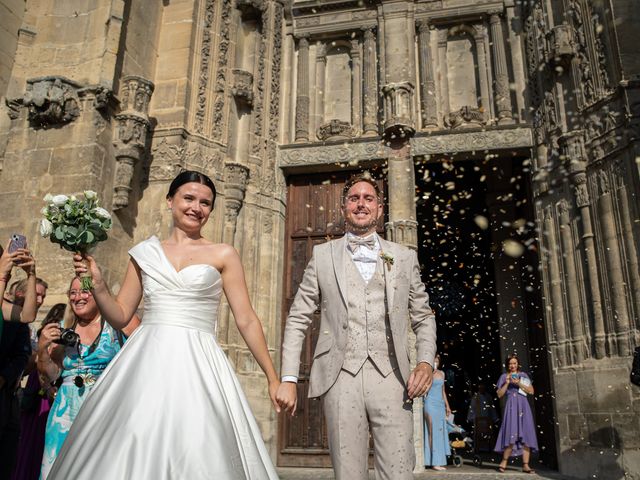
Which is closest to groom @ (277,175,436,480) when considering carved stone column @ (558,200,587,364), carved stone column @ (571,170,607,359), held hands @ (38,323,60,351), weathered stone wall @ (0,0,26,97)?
held hands @ (38,323,60,351)

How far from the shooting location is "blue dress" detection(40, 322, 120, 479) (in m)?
3.19

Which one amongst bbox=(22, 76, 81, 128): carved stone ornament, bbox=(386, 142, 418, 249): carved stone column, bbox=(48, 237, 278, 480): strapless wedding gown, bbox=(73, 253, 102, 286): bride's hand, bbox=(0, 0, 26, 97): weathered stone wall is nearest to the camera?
bbox=(48, 237, 278, 480): strapless wedding gown

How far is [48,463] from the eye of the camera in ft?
10.4

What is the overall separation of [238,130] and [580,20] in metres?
5.56

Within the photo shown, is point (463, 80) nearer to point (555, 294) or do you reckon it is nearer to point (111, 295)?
point (555, 294)

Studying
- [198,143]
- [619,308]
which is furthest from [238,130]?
[619,308]

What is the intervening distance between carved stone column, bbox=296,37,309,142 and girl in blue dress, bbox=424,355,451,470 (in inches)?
184

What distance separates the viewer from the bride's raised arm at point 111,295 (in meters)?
2.47

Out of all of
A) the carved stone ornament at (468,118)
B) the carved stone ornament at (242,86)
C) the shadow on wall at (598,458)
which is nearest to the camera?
the shadow on wall at (598,458)

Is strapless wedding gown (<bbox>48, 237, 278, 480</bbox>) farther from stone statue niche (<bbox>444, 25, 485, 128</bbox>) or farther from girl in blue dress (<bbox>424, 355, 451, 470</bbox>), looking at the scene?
stone statue niche (<bbox>444, 25, 485, 128</bbox>)

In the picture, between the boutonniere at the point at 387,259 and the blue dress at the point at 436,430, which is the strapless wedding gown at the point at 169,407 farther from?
the blue dress at the point at 436,430

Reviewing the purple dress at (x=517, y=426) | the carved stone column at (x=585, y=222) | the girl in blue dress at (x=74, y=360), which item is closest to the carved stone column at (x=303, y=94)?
the carved stone column at (x=585, y=222)

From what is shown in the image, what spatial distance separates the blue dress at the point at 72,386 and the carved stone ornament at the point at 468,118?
24.9ft

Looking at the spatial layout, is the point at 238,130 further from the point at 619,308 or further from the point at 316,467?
the point at 619,308
